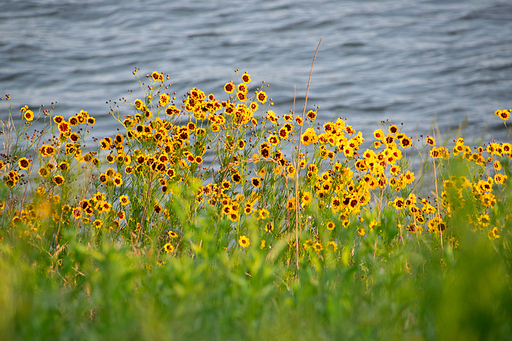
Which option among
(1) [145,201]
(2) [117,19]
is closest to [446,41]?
(2) [117,19]

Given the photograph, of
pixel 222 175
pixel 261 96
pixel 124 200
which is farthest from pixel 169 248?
pixel 261 96

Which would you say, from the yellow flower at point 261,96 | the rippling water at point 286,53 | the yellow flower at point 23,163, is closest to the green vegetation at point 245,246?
the yellow flower at point 23,163

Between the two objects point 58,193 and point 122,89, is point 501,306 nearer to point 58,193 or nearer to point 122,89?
point 58,193

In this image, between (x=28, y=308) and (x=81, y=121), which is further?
(x=81, y=121)

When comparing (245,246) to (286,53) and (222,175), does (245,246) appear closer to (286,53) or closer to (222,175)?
(222,175)

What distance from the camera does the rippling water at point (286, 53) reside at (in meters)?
9.22

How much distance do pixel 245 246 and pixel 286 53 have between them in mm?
10992

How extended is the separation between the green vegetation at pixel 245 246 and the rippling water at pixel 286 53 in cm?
484

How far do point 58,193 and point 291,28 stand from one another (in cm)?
1267

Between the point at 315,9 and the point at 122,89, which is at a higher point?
the point at 315,9

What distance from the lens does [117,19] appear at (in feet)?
51.9

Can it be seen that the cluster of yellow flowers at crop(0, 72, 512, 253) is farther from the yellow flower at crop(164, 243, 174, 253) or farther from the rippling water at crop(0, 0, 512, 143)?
the rippling water at crop(0, 0, 512, 143)

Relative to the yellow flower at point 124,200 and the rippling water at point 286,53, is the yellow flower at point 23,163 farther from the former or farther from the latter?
the rippling water at point 286,53

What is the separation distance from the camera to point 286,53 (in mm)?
12617
